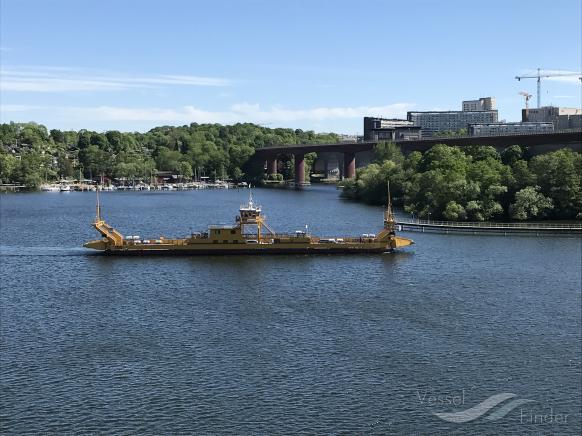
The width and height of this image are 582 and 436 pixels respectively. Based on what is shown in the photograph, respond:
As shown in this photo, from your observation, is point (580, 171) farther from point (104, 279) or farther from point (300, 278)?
point (104, 279)

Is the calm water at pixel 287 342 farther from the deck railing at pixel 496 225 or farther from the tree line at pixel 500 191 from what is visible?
the tree line at pixel 500 191

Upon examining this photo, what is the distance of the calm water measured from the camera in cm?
4328

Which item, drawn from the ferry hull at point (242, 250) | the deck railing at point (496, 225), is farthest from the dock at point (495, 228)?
the ferry hull at point (242, 250)

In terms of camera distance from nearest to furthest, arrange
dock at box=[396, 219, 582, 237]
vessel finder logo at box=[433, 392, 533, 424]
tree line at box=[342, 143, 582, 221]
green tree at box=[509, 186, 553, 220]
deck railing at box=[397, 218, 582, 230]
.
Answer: vessel finder logo at box=[433, 392, 533, 424] → dock at box=[396, 219, 582, 237] → deck railing at box=[397, 218, 582, 230] → green tree at box=[509, 186, 553, 220] → tree line at box=[342, 143, 582, 221]

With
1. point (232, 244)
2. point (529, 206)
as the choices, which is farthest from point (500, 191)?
point (232, 244)

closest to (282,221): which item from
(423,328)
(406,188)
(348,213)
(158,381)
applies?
(348,213)

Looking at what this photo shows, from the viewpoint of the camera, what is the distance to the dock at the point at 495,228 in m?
114

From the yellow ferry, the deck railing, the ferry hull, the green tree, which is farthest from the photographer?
the green tree

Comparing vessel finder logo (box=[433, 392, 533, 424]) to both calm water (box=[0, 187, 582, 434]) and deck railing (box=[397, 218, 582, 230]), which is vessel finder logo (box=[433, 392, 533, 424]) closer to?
calm water (box=[0, 187, 582, 434])

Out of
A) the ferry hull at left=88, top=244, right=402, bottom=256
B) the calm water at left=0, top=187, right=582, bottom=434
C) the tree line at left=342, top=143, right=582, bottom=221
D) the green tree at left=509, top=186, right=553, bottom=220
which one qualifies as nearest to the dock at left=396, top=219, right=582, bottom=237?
the green tree at left=509, top=186, right=553, bottom=220

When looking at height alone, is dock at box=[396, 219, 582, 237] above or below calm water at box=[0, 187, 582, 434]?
above

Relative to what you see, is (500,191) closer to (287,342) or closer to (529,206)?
(529,206)

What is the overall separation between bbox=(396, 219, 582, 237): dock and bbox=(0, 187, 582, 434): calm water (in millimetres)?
21533

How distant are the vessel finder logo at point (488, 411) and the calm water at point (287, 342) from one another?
47 centimetres
